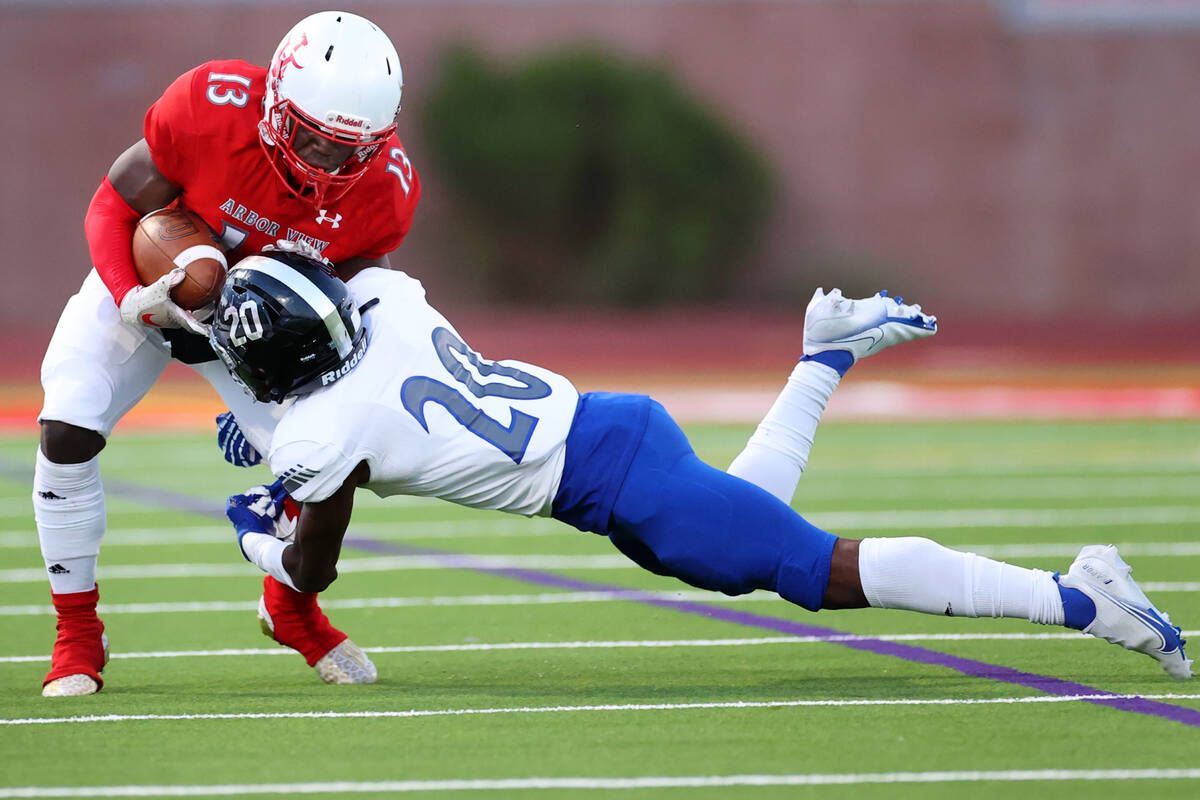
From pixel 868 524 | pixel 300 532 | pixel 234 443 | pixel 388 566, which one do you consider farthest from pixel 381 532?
pixel 300 532

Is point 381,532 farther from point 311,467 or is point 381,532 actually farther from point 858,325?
point 311,467

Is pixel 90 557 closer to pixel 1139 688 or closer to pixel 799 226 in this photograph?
pixel 1139 688

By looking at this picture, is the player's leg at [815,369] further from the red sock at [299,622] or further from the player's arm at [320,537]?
the red sock at [299,622]

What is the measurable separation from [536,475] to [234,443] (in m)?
0.94

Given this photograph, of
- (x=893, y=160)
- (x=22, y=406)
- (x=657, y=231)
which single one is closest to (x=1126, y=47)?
(x=893, y=160)

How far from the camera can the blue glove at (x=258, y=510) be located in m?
4.02

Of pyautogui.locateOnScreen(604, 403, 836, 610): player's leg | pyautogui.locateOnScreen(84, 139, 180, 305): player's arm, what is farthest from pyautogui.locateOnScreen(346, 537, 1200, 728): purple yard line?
pyautogui.locateOnScreen(84, 139, 180, 305): player's arm

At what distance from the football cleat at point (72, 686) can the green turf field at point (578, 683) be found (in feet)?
0.18

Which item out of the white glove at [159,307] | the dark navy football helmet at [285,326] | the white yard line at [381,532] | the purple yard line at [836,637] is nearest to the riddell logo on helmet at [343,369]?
the dark navy football helmet at [285,326]

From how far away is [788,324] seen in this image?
19.9 m

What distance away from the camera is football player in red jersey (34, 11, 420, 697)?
3941 millimetres

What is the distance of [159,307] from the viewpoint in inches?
152

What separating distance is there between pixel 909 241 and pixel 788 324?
6.76 feet

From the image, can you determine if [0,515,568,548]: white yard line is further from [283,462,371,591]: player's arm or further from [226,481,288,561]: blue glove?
[283,462,371,591]: player's arm
